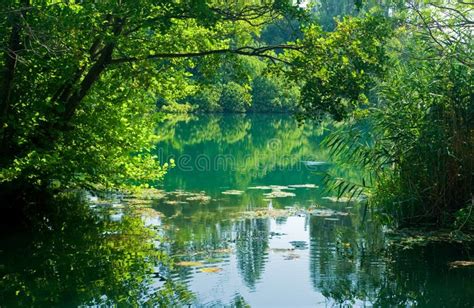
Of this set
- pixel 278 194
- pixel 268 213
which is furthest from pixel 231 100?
pixel 268 213

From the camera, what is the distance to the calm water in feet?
23.6

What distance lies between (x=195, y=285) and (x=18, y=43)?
4.02 meters

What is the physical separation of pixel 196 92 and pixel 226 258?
4062mm

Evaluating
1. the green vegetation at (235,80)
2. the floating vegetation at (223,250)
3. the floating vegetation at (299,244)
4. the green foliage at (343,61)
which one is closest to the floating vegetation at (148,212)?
the green vegetation at (235,80)

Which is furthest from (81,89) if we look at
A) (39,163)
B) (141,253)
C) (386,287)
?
(386,287)

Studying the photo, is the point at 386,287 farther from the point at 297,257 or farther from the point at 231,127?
the point at 231,127

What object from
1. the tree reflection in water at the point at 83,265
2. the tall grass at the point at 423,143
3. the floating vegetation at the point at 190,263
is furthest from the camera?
the tall grass at the point at 423,143

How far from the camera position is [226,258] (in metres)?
8.93

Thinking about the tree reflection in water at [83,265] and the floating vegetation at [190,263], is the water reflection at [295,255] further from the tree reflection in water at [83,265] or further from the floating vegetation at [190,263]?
the tree reflection in water at [83,265]

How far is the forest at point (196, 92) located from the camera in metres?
7.67

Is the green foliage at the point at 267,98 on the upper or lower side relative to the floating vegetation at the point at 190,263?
upper

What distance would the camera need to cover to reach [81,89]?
9781 millimetres

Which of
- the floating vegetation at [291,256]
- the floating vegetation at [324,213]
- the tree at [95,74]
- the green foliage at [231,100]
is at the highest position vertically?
the green foliage at [231,100]

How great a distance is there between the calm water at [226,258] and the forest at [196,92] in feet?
0.13
